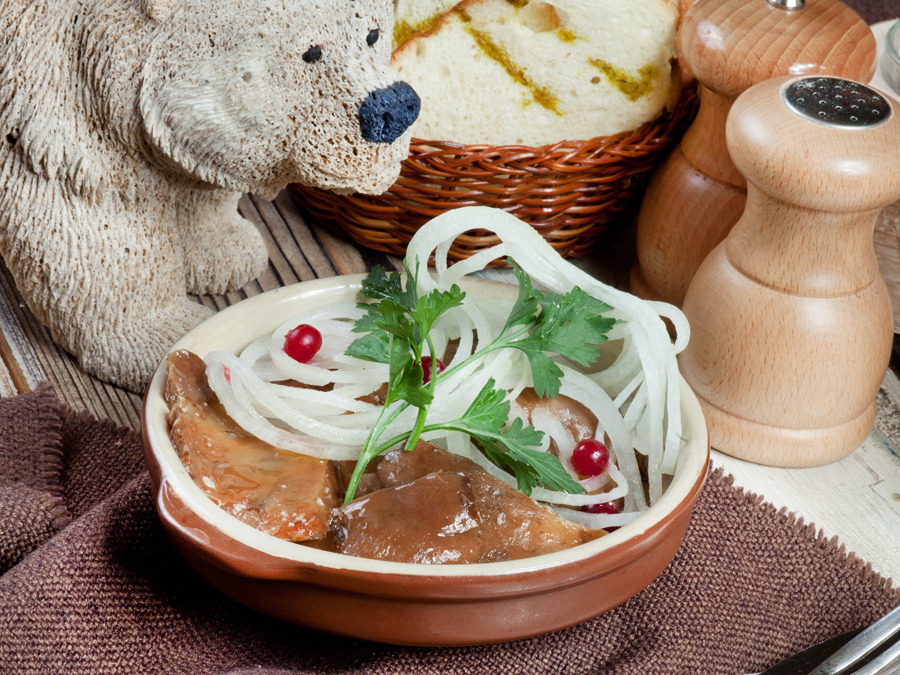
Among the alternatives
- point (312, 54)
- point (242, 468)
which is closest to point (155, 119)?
point (312, 54)

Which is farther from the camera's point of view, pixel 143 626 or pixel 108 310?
pixel 108 310

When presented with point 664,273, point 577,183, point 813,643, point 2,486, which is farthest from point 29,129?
point 813,643

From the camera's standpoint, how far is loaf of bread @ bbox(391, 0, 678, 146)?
1262 mm

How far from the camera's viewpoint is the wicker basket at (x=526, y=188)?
121 centimetres

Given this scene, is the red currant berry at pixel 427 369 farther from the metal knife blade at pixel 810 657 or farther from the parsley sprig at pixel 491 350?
the metal knife blade at pixel 810 657

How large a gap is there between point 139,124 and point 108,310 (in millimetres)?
228

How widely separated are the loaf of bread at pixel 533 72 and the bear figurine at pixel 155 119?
0.29m

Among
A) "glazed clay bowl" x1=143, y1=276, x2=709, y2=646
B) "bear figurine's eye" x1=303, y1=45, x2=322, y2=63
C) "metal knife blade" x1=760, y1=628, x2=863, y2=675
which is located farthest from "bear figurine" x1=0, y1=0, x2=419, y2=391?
"metal knife blade" x1=760, y1=628, x2=863, y2=675

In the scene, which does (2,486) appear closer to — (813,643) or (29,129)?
(29,129)

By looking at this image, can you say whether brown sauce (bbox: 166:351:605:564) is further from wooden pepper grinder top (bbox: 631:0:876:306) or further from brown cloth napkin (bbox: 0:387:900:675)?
wooden pepper grinder top (bbox: 631:0:876:306)

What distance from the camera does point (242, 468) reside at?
0.83 m

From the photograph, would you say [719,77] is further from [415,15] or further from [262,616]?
[262,616]

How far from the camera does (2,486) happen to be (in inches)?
36.4

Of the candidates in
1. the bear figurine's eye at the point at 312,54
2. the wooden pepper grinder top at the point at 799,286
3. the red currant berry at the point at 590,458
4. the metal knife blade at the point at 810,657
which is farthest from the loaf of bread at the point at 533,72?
the metal knife blade at the point at 810,657
